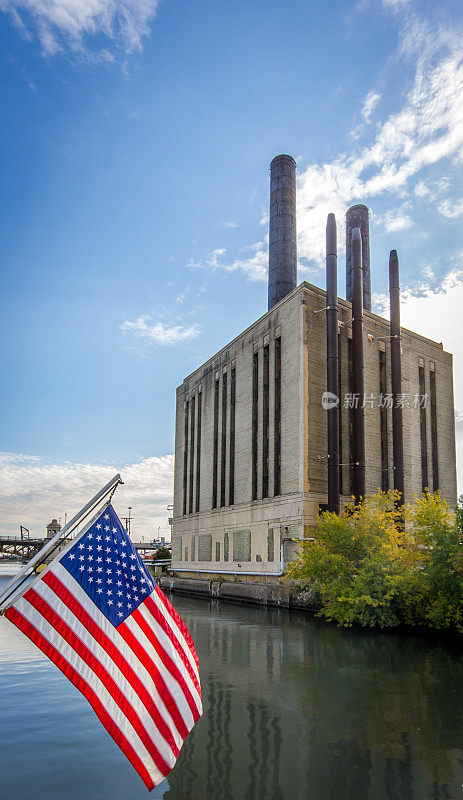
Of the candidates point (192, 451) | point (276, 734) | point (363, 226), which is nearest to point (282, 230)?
point (363, 226)

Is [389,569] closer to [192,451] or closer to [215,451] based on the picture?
[215,451]

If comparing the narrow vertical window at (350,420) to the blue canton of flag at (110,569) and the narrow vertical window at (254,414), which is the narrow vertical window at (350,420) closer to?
the narrow vertical window at (254,414)

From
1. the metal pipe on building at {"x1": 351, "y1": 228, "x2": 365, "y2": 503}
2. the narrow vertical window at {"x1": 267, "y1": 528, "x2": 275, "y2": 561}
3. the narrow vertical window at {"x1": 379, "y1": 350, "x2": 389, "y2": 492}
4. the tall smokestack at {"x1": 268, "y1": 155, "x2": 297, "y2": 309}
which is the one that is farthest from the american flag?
the tall smokestack at {"x1": 268, "y1": 155, "x2": 297, "y2": 309}

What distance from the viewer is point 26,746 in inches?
452

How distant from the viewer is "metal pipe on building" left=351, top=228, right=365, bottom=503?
5372cm

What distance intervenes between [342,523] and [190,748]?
2468 centimetres

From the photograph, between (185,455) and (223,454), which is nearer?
(223,454)

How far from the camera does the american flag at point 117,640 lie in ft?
18.8

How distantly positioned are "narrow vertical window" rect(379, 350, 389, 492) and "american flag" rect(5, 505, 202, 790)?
180ft

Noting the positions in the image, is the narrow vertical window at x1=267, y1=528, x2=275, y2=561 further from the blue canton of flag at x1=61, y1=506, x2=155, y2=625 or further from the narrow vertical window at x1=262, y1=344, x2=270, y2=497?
the blue canton of flag at x1=61, y1=506, x2=155, y2=625

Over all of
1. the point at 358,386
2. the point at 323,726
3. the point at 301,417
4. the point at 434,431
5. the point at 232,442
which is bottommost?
the point at 323,726

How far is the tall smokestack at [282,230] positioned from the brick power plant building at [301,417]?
0.14m

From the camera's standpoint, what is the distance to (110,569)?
20.7 feet

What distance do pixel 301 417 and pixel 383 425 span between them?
38.6 ft
